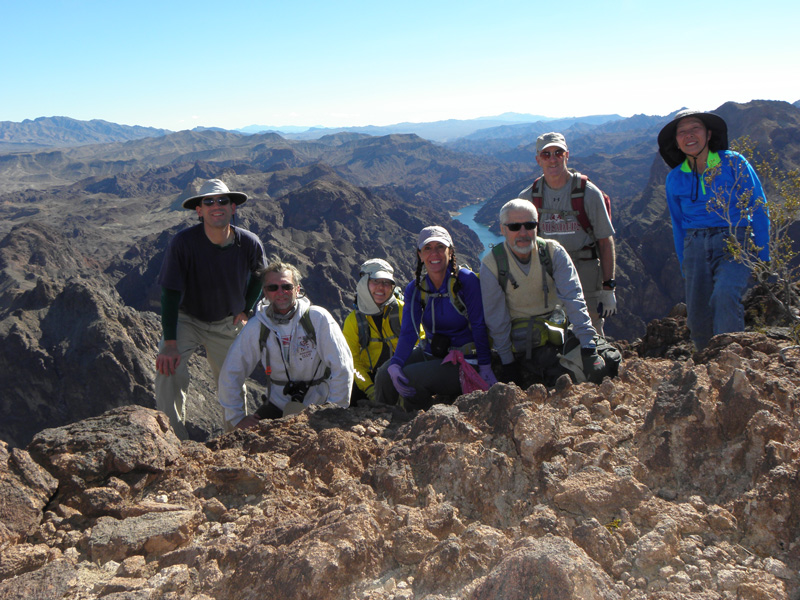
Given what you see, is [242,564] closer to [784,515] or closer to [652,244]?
[784,515]

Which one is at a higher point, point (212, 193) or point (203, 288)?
point (212, 193)

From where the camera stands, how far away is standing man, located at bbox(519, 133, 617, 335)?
455cm

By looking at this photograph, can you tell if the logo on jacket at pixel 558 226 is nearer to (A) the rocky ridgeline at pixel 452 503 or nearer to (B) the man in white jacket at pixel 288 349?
(A) the rocky ridgeline at pixel 452 503

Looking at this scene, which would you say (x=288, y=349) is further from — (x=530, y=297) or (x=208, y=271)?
(x=530, y=297)

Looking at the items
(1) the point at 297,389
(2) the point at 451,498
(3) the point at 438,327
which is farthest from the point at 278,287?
(2) the point at 451,498

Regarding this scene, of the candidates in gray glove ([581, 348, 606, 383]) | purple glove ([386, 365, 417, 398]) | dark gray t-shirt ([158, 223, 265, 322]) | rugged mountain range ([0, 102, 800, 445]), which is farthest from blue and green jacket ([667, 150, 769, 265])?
rugged mountain range ([0, 102, 800, 445])

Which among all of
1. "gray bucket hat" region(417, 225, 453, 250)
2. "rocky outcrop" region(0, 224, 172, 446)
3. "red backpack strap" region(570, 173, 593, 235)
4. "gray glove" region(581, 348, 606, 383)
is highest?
"red backpack strap" region(570, 173, 593, 235)

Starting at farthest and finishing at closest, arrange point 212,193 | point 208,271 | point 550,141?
point 550,141, point 208,271, point 212,193

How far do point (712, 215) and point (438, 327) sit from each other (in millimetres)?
2144

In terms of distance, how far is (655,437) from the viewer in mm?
2289

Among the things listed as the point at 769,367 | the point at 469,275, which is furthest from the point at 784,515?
the point at 469,275

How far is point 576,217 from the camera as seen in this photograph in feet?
15.1

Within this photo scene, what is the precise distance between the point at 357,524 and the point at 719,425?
5.03ft

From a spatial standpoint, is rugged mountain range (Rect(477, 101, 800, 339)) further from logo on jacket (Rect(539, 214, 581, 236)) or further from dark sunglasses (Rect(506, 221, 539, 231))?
dark sunglasses (Rect(506, 221, 539, 231))
